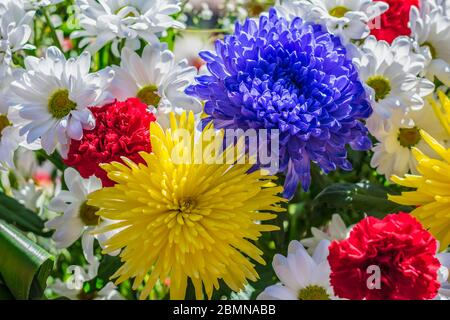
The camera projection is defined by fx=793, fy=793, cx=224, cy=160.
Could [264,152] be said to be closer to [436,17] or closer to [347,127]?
[347,127]

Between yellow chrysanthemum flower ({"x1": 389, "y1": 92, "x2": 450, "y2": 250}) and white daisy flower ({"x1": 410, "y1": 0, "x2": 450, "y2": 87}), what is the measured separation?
0.23 ft

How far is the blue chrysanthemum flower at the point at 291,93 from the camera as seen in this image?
42 cm

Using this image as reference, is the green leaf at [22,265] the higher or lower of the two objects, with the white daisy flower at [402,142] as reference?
lower

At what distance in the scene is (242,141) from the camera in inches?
16.6

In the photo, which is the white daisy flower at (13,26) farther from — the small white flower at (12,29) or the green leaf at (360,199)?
the green leaf at (360,199)

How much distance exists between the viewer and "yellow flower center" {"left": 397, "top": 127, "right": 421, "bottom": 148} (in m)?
0.51

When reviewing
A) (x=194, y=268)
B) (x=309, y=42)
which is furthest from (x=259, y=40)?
(x=194, y=268)

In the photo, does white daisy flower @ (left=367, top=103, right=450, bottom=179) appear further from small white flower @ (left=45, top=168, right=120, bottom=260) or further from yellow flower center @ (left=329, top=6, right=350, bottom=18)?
small white flower @ (left=45, top=168, right=120, bottom=260)

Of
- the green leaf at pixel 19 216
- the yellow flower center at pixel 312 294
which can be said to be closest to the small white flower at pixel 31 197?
the green leaf at pixel 19 216

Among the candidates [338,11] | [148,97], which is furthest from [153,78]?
[338,11]

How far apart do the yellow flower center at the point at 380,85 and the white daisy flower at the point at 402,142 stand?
22 millimetres

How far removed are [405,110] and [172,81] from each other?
5.6 inches

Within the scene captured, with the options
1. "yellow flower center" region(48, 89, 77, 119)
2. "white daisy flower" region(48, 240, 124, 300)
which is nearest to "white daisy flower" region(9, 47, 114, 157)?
"yellow flower center" region(48, 89, 77, 119)

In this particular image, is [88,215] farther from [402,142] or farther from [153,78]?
[402,142]
